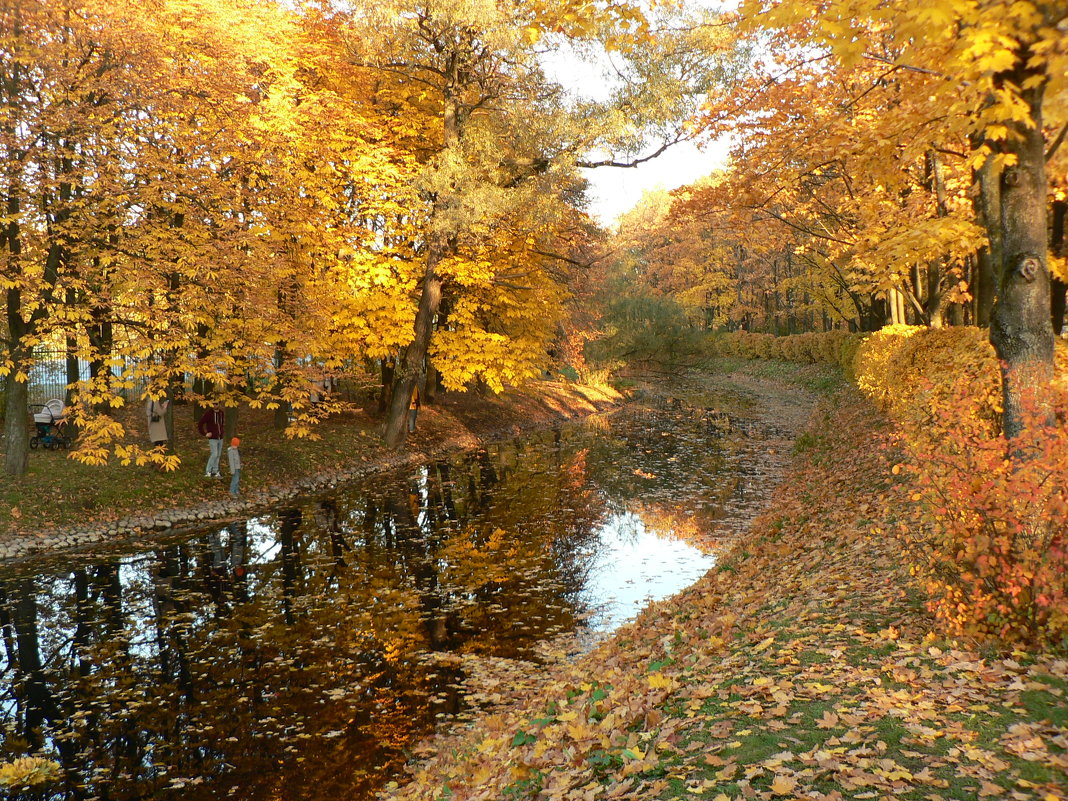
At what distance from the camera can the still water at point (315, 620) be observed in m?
6.18

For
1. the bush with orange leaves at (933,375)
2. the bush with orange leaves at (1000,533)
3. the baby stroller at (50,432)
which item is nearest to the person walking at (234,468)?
the baby stroller at (50,432)

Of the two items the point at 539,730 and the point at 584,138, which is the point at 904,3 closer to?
the point at 539,730

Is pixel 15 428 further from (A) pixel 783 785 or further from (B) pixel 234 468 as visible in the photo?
(A) pixel 783 785

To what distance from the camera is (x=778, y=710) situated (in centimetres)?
464

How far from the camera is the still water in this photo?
6180mm

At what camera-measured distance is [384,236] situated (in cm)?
2033

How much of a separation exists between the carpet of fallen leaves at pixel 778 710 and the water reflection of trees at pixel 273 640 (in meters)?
0.87

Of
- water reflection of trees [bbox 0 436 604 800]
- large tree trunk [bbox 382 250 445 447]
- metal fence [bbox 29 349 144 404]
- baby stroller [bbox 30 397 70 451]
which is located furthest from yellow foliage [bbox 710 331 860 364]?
baby stroller [bbox 30 397 70 451]

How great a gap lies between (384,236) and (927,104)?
1553 centimetres

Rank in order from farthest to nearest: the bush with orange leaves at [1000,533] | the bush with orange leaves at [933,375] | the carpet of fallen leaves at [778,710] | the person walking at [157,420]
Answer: the person walking at [157,420] → the bush with orange leaves at [933,375] → the bush with orange leaves at [1000,533] → the carpet of fallen leaves at [778,710]

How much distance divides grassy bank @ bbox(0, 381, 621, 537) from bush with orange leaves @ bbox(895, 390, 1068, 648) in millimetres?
13767

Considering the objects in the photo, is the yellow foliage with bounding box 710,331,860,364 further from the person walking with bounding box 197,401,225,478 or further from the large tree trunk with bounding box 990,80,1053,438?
the large tree trunk with bounding box 990,80,1053,438

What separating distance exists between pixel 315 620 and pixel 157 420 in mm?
8457

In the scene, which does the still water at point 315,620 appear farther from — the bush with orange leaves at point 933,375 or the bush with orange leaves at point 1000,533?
the bush with orange leaves at point 1000,533
